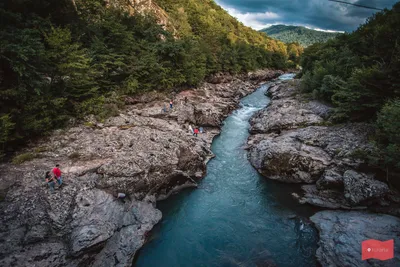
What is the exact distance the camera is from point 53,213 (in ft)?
34.3

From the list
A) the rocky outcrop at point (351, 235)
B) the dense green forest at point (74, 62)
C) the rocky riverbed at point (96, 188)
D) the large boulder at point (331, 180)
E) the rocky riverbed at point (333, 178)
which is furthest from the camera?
the large boulder at point (331, 180)

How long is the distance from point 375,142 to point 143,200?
16.2 metres

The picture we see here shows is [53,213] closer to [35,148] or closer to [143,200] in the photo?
[143,200]

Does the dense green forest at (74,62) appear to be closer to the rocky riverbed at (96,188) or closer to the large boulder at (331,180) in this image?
the rocky riverbed at (96,188)

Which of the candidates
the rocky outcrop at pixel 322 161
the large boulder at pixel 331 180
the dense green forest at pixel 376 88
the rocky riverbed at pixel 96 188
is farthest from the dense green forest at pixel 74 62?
the dense green forest at pixel 376 88

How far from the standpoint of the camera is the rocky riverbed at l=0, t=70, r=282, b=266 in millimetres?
9609

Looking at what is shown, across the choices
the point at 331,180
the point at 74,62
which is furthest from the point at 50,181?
the point at 331,180

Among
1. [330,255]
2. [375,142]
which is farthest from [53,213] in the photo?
[375,142]

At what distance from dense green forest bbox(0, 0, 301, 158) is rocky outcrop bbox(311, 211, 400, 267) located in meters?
19.1

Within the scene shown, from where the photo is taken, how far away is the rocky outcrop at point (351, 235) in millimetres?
9797

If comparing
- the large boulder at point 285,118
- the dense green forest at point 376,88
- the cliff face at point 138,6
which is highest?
the cliff face at point 138,6

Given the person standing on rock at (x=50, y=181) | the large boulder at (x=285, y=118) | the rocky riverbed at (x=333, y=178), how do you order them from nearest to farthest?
the rocky riverbed at (x=333, y=178), the person standing on rock at (x=50, y=181), the large boulder at (x=285, y=118)

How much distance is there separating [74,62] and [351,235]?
2270 centimetres

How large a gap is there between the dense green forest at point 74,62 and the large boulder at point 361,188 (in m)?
20.7
